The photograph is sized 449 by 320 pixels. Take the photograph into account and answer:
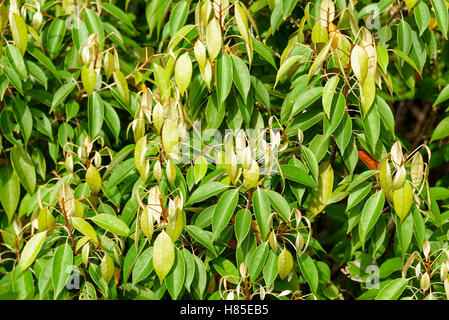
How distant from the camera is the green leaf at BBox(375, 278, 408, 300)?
4.85 ft

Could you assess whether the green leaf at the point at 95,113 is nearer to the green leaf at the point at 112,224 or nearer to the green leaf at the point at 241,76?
the green leaf at the point at 112,224

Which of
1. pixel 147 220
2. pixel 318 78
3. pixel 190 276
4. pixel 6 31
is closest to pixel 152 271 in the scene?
pixel 190 276

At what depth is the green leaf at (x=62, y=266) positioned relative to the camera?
1.43 m

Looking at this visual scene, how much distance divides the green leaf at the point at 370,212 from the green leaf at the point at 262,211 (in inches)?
10.0

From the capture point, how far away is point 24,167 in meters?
1.79

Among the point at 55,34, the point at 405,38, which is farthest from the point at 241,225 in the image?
the point at 55,34

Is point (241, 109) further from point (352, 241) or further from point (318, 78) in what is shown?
point (352, 241)

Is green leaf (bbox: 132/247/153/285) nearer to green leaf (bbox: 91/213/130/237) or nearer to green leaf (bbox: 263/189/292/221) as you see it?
green leaf (bbox: 91/213/130/237)

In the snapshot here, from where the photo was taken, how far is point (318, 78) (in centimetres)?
146

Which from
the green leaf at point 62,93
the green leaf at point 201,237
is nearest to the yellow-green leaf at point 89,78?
the green leaf at point 62,93

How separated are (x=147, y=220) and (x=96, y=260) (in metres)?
0.36

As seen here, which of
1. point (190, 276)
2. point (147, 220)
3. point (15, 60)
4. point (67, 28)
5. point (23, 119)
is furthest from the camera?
point (67, 28)

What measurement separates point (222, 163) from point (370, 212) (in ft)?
1.36

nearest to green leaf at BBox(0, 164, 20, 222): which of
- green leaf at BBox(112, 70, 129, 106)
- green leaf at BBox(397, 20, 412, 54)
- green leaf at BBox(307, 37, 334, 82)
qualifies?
green leaf at BBox(112, 70, 129, 106)
